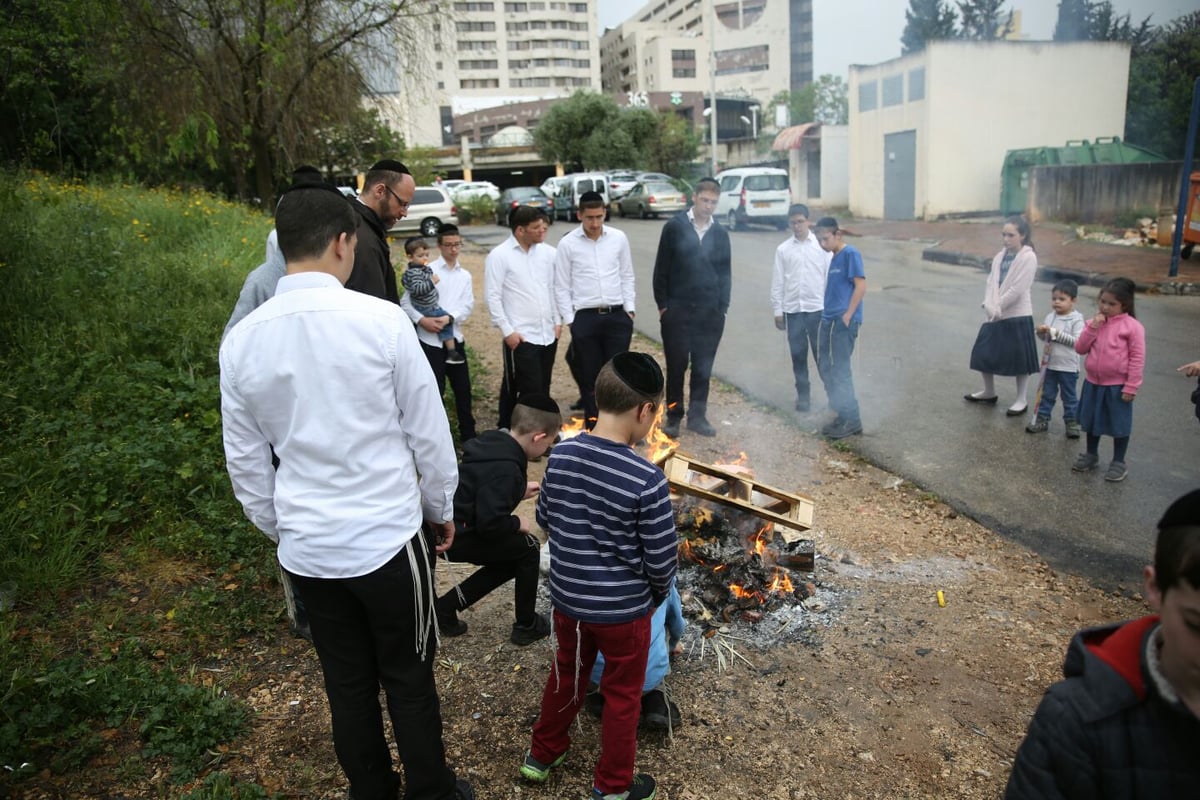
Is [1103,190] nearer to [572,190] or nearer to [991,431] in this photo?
[572,190]

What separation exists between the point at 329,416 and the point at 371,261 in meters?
1.49

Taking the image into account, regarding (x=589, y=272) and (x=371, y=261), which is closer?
(x=371, y=261)

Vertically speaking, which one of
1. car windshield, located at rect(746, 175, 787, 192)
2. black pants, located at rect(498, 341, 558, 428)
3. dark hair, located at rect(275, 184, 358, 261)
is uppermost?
car windshield, located at rect(746, 175, 787, 192)

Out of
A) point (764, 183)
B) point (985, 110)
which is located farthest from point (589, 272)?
point (985, 110)

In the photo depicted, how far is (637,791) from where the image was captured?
280 cm

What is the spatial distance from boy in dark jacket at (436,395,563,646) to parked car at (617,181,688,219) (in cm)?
2461

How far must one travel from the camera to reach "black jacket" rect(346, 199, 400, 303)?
349 cm

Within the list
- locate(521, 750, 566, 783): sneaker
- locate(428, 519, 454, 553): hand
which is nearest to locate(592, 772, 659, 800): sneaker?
locate(521, 750, 566, 783): sneaker

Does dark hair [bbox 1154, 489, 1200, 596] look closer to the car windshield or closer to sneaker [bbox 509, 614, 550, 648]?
sneaker [bbox 509, 614, 550, 648]

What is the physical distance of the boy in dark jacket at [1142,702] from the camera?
4.25 ft

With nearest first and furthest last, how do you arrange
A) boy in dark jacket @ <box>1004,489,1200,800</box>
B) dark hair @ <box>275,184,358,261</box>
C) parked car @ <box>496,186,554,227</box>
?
1. boy in dark jacket @ <box>1004,489,1200,800</box>
2. dark hair @ <box>275,184,358,261</box>
3. parked car @ <box>496,186,554,227</box>

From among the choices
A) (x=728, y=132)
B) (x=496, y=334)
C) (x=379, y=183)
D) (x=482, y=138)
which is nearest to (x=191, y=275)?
(x=496, y=334)

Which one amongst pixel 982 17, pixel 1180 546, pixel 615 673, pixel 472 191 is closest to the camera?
pixel 1180 546

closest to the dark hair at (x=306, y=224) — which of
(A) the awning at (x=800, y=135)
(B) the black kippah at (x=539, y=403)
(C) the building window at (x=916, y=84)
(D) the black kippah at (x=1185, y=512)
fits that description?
(B) the black kippah at (x=539, y=403)
